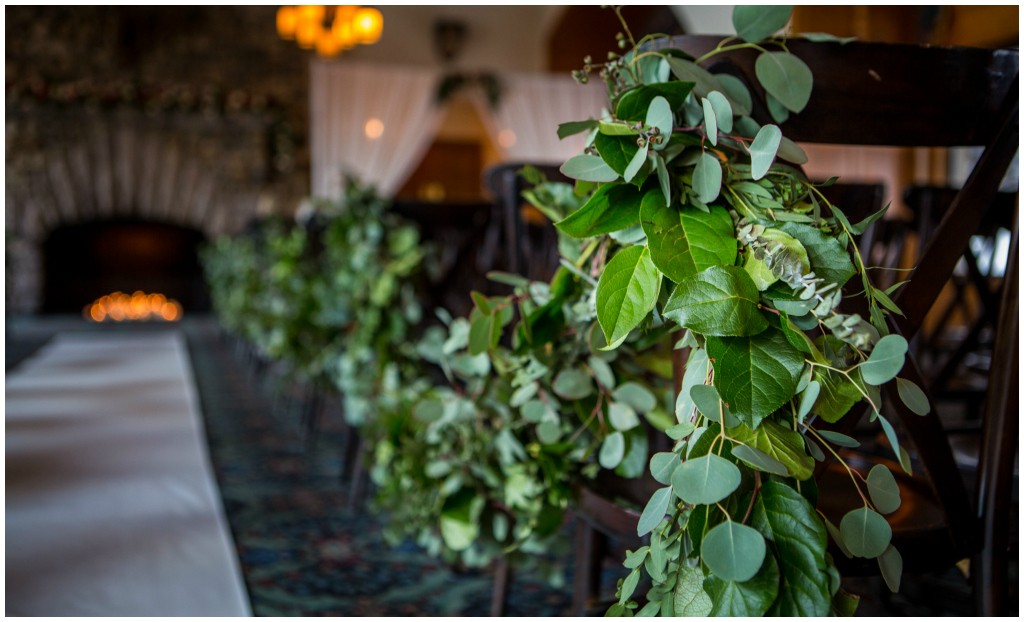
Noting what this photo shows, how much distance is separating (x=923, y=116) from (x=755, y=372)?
0.38 meters

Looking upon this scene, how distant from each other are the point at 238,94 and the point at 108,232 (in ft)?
7.03

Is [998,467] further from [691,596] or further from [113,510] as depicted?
[113,510]

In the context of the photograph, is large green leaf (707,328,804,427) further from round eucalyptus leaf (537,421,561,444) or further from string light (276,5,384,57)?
string light (276,5,384,57)

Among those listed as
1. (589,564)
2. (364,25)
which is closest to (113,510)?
(589,564)

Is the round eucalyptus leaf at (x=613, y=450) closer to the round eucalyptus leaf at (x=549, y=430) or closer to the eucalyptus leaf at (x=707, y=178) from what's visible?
the round eucalyptus leaf at (x=549, y=430)

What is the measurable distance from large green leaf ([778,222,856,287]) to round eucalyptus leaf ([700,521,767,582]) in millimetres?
196

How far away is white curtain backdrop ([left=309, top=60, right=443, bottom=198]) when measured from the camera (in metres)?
8.16

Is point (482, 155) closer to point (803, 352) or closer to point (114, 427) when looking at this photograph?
point (114, 427)

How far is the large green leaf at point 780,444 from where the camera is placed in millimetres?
593

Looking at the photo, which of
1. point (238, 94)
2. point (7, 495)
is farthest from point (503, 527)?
point (238, 94)

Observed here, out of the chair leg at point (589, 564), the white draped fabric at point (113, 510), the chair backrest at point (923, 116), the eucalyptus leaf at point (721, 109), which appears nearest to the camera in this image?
the eucalyptus leaf at point (721, 109)

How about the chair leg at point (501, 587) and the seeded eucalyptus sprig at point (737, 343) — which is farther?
the chair leg at point (501, 587)

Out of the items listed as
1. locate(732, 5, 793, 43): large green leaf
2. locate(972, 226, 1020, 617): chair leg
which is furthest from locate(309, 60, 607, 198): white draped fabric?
locate(732, 5, 793, 43): large green leaf

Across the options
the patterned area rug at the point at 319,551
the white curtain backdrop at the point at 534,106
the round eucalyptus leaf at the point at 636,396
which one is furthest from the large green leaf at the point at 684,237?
the white curtain backdrop at the point at 534,106
